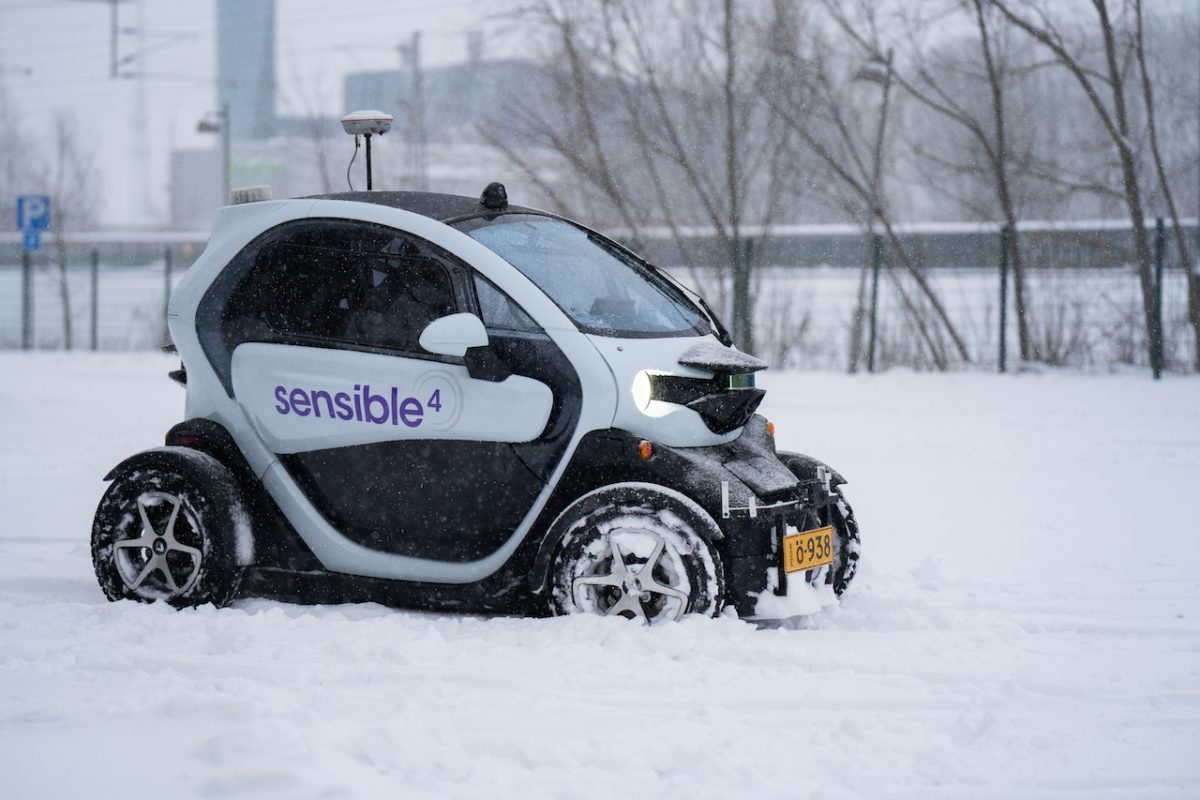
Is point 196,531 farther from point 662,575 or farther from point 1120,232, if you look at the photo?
point 1120,232

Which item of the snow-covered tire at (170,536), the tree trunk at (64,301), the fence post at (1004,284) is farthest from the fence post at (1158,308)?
the tree trunk at (64,301)

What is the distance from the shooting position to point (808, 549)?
5.00 metres

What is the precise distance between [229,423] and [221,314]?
1.51 ft

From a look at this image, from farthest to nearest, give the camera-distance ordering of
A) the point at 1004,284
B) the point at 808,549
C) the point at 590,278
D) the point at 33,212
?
the point at 33,212, the point at 1004,284, the point at 590,278, the point at 808,549

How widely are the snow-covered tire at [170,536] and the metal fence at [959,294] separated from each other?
38.2 feet

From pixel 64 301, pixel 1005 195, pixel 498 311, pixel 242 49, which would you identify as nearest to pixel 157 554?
pixel 498 311

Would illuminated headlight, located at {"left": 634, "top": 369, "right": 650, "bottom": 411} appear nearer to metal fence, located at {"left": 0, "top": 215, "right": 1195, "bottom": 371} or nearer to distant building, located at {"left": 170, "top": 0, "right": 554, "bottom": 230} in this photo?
metal fence, located at {"left": 0, "top": 215, "right": 1195, "bottom": 371}

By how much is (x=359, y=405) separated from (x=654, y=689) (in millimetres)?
1735

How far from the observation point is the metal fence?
49.2 ft

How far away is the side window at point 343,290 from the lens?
5.20 meters

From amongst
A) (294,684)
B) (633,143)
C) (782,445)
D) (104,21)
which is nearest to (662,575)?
(294,684)

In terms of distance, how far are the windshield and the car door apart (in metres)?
0.24

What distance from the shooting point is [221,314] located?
5.56 metres

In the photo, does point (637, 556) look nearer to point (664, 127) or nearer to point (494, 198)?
point (494, 198)
